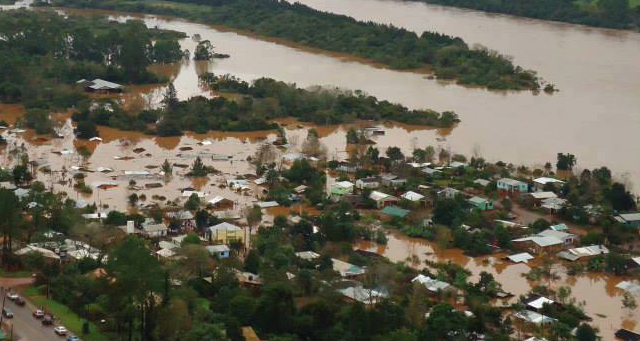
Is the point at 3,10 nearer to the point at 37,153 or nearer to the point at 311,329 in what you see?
the point at 37,153

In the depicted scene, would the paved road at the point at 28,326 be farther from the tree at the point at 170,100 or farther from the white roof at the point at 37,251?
the tree at the point at 170,100

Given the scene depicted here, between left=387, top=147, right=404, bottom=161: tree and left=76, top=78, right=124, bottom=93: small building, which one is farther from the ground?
left=387, top=147, right=404, bottom=161: tree

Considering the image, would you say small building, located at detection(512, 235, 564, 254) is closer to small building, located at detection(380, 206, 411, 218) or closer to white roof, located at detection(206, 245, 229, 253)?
small building, located at detection(380, 206, 411, 218)

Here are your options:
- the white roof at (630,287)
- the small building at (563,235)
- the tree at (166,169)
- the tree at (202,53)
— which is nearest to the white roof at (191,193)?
the tree at (166,169)

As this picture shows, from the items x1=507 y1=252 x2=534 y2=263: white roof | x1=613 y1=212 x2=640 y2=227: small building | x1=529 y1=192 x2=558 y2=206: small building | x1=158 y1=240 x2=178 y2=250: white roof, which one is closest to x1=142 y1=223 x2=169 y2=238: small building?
x1=158 y1=240 x2=178 y2=250: white roof

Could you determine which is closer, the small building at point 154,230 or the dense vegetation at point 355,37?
the small building at point 154,230

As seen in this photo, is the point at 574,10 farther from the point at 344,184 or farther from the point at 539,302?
the point at 539,302

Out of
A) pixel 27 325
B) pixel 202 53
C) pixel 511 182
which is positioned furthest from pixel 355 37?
pixel 27 325
